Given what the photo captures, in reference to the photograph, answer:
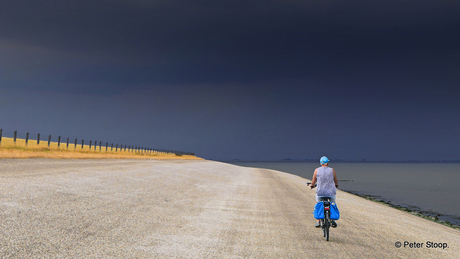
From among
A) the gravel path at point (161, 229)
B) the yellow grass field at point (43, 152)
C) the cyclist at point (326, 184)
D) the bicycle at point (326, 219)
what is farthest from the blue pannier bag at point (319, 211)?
the yellow grass field at point (43, 152)

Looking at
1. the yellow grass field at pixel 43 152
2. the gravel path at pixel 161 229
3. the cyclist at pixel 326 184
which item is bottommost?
the gravel path at pixel 161 229

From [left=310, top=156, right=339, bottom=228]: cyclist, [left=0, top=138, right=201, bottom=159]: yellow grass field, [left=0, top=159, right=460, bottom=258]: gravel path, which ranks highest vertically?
[left=310, top=156, right=339, bottom=228]: cyclist

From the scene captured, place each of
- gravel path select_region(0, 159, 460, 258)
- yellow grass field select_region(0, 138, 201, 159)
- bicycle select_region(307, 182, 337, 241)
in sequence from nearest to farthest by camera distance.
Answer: gravel path select_region(0, 159, 460, 258)
bicycle select_region(307, 182, 337, 241)
yellow grass field select_region(0, 138, 201, 159)

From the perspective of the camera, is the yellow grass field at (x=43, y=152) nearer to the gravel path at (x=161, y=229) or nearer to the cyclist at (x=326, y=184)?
the gravel path at (x=161, y=229)

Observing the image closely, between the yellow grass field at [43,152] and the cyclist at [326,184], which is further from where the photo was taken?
the yellow grass field at [43,152]

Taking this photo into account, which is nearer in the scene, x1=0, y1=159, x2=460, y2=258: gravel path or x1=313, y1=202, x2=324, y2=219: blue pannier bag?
x1=0, y1=159, x2=460, y2=258: gravel path

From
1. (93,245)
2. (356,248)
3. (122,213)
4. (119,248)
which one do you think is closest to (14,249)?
(93,245)

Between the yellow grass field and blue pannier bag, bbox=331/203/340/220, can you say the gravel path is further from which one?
the yellow grass field

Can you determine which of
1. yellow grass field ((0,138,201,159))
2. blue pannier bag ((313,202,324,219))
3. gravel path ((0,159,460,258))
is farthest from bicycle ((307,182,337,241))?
yellow grass field ((0,138,201,159))

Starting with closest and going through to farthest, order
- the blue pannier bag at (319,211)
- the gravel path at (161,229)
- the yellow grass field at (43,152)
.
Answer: the gravel path at (161,229) → the blue pannier bag at (319,211) → the yellow grass field at (43,152)

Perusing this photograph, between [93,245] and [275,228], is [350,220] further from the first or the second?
[93,245]

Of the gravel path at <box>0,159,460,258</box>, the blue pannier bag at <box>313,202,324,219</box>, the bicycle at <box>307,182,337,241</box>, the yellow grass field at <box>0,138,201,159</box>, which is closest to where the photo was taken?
the gravel path at <box>0,159,460,258</box>

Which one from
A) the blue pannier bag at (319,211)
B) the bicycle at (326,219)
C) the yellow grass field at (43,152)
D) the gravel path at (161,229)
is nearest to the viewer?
the gravel path at (161,229)

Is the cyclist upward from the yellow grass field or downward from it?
upward
